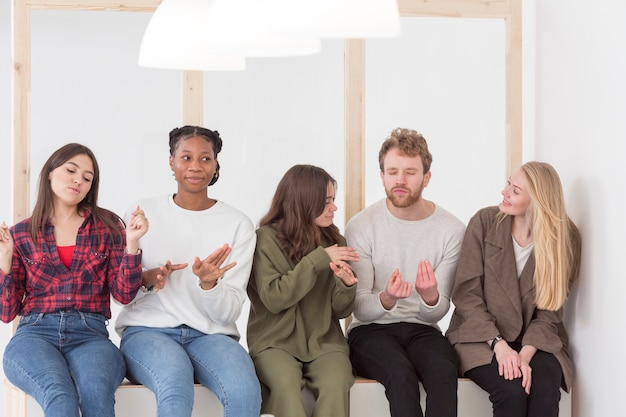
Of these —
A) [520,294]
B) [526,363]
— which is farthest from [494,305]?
[526,363]

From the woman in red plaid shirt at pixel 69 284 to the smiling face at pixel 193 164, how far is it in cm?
29

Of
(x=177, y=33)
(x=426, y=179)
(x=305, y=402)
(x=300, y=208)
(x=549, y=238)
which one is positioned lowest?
(x=305, y=402)

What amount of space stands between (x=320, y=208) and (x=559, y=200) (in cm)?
89

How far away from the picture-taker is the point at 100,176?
3.74 metres

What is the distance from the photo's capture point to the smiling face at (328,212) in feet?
→ 11.6

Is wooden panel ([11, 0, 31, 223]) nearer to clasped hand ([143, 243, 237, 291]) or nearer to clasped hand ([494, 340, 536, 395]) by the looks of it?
clasped hand ([143, 243, 237, 291])

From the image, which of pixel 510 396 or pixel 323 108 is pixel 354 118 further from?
pixel 510 396

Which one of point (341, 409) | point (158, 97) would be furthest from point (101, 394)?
point (158, 97)

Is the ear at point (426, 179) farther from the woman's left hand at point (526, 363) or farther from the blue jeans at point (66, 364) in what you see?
the blue jeans at point (66, 364)

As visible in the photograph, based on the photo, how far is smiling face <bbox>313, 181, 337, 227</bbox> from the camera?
355 centimetres

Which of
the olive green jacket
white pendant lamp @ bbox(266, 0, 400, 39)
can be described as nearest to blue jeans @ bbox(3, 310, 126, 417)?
the olive green jacket

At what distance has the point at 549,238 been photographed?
3.39 meters

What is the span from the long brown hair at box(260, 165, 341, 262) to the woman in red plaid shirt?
1.96 ft

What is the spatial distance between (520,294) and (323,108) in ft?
3.63
